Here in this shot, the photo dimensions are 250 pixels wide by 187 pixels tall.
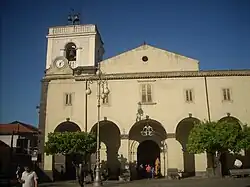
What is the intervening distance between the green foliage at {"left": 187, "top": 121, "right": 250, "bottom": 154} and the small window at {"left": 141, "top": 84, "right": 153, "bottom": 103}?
549 cm

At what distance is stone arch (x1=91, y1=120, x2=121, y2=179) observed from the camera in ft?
95.5

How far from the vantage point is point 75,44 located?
3597 centimetres

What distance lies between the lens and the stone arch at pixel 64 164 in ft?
93.6

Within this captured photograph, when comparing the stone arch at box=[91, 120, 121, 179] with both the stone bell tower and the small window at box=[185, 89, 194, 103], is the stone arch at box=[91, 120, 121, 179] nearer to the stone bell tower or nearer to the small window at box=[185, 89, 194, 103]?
the stone bell tower

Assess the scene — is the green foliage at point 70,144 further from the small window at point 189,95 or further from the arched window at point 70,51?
the arched window at point 70,51

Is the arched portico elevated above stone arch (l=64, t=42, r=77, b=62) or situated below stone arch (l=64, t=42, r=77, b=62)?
below

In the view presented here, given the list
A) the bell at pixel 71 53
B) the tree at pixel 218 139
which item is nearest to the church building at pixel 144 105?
the tree at pixel 218 139

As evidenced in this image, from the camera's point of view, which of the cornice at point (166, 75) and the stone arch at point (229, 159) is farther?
the cornice at point (166, 75)

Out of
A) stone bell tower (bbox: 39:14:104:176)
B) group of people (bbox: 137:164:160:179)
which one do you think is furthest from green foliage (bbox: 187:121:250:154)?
stone bell tower (bbox: 39:14:104:176)

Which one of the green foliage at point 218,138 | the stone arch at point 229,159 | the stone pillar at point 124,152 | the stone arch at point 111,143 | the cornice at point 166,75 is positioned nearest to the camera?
the green foliage at point 218,138

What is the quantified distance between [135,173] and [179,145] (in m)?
4.66

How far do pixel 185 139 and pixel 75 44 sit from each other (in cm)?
1648

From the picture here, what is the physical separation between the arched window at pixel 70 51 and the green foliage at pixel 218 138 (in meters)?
18.1

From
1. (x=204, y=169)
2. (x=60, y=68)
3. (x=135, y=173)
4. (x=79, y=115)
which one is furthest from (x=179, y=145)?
(x=60, y=68)
